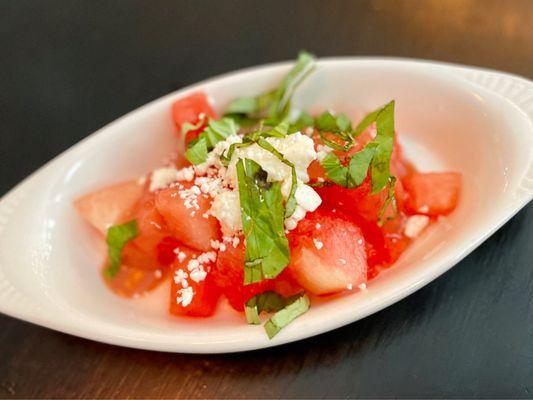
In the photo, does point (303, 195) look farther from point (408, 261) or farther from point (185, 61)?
point (185, 61)

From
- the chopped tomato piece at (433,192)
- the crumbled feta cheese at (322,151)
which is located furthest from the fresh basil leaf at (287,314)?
the chopped tomato piece at (433,192)

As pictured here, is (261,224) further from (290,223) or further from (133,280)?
(133,280)

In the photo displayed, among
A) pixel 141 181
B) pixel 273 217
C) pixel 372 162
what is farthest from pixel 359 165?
pixel 141 181

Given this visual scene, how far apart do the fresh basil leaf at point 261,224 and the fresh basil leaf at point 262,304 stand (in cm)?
9

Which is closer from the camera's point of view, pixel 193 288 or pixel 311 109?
pixel 193 288

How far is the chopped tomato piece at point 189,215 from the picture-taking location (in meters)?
1.49

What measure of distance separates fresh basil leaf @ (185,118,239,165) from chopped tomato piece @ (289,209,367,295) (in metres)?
0.37

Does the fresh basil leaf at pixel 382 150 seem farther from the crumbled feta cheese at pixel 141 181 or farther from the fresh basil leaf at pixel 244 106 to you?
the crumbled feta cheese at pixel 141 181

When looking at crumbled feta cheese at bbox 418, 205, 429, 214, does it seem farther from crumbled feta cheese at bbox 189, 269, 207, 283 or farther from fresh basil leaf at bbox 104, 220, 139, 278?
fresh basil leaf at bbox 104, 220, 139, 278

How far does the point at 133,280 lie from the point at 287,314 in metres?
0.60

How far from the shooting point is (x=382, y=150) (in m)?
1.48

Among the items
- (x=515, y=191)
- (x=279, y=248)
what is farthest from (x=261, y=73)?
(x=515, y=191)

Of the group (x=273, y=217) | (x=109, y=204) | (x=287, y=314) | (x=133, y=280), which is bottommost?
(x=133, y=280)

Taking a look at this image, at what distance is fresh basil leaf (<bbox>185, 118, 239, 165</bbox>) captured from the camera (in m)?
1.58
